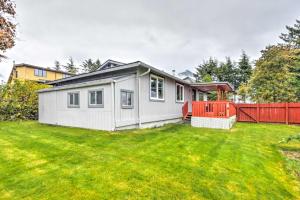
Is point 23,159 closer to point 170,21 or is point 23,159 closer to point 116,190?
point 116,190

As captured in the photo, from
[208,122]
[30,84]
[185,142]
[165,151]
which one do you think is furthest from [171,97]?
[30,84]

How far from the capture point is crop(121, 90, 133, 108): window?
8953 millimetres

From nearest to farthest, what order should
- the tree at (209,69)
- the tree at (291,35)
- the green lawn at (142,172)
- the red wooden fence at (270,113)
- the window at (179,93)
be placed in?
the green lawn at (142,172) → the red wooden fence at (270,113) → the window at (179,93) → the tree at (291,35) → the tree at (209,69)

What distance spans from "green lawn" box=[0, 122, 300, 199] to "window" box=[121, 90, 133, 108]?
309 centimetres

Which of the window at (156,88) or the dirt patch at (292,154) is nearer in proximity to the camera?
the dirt patch at (292,154)

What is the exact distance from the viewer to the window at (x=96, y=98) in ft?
29.3

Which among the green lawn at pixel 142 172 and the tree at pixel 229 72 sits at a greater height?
the tree at pixel 229 72

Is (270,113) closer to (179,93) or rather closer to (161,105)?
(179,93)

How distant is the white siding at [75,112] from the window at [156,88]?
3.05 meters

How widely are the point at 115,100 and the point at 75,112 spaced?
3.19 metres

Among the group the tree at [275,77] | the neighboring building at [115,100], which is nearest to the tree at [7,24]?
the neighboring building at [115,100]

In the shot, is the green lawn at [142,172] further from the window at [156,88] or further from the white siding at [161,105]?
the window at [156,88]

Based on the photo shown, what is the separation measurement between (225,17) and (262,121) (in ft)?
28.1

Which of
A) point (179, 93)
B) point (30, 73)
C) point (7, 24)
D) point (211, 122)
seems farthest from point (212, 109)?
point (30, 73)
